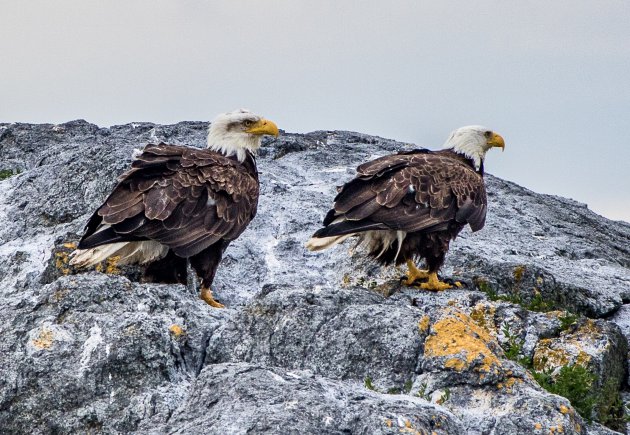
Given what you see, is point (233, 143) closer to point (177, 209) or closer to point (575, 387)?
point (177, 209)

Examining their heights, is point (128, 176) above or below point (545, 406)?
above

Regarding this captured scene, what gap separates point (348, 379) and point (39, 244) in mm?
4798

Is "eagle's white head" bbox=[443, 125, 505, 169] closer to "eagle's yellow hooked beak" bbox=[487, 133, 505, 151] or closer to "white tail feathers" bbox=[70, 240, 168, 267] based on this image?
"eagle's yellow hooked beak" bbox=[487, 133, 505, 151]

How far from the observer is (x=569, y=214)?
13.5m

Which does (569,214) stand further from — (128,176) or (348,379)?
(348,379)

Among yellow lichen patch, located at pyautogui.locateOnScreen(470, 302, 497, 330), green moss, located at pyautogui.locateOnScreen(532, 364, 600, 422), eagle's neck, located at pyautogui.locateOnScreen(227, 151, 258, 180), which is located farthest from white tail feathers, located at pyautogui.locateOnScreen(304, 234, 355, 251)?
green moss, located at pyautogui.locateOnScreen(532, 364, 600, 422)

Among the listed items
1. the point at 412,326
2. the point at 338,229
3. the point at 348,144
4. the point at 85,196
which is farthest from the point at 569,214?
the point at 412,326

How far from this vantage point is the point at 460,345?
6.34 metres

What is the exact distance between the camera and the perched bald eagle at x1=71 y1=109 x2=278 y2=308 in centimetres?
852

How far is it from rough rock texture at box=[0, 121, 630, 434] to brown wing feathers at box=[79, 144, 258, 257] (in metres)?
0.83

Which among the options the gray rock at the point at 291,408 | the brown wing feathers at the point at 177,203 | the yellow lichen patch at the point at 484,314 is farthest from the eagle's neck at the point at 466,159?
the gray rock at the point at 291,408

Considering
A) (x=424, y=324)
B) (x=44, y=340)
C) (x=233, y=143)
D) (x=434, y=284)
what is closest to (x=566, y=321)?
(x=434, y=284)

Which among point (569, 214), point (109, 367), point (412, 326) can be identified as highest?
point (569, 214)

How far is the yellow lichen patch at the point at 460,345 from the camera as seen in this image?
617 centimetres
